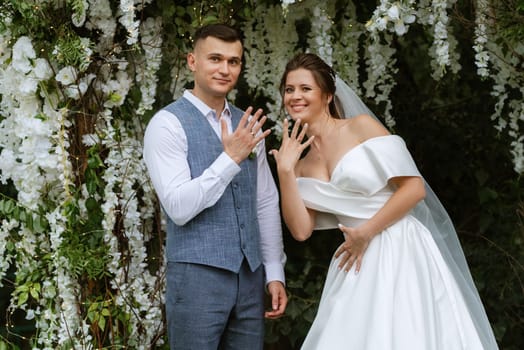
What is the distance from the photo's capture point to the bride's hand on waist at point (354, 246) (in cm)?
284

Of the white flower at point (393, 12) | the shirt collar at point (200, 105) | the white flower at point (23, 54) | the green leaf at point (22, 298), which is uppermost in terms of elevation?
the white flower at point (393, 12)

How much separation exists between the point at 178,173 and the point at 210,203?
0.50 ft

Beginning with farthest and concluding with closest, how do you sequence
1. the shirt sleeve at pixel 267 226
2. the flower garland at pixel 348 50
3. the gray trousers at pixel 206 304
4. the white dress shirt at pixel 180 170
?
the flower garland at pixel 348 50 < the shirt sleeve at pixel 267 226 < the gray trousers at pixel 206 304 < the white dress shirt at pixel 180 170

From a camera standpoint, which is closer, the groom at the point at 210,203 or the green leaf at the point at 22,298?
the groom at the point at 210,203

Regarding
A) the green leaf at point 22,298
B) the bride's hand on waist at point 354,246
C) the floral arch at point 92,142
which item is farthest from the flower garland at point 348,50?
the green leaf at point 22,298

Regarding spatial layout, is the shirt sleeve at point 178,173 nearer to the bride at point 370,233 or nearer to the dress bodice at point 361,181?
the bride at point 370,233

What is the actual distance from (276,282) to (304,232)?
0.22m

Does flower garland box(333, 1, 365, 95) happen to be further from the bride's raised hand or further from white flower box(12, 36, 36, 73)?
white flower box(12, 36, 36, 73)

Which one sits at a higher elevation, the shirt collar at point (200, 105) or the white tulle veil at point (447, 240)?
the shirt collar at point (200, 105)

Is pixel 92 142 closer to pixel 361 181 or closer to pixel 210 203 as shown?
pixel 210 203

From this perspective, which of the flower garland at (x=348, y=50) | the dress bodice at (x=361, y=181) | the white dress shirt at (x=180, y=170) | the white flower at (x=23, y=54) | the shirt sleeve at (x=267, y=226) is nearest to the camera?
the white dress shirt at (x=180, y=170)

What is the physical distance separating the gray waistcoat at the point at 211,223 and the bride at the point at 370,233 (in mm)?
193

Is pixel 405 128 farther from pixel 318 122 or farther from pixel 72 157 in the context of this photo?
pixel 72 157

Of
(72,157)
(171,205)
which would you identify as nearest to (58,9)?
(72,157)
